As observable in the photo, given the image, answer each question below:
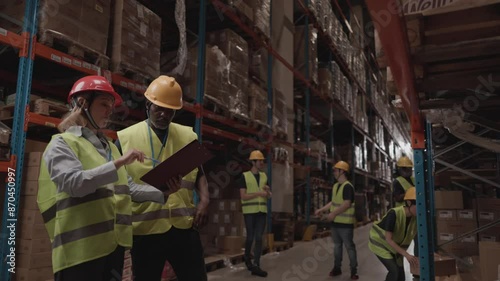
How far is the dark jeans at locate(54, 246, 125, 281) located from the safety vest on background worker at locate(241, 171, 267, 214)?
4.11 meters

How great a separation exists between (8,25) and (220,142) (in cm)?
558

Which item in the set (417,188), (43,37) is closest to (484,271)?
(417,188)

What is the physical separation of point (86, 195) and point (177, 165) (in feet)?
1.68

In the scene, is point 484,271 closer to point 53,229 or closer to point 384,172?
point 53,229

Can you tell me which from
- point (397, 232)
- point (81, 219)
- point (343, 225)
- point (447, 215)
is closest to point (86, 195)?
point (81, 219)

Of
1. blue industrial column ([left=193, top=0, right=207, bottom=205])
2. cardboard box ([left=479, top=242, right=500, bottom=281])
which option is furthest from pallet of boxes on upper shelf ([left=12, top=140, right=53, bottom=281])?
cardboard box ([left=479, top=242, right=500, bottom=281])

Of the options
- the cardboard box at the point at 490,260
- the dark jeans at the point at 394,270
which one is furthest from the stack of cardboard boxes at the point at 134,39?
the cardboard box at the point at 490,260

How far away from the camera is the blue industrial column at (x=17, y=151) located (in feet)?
10.5

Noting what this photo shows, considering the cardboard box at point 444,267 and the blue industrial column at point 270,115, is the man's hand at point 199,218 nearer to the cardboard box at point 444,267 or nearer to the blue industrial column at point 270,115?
the cardboard box at point 444,267

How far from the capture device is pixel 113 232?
202cm

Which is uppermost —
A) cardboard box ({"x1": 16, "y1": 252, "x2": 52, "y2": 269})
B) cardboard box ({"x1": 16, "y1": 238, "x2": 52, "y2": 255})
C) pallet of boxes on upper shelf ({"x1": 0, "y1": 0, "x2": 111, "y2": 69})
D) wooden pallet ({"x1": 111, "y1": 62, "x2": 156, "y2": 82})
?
pallet of boxes on upper shelf ({"x1": 0, "y1": 0, "x2": 111, "y2": 69})

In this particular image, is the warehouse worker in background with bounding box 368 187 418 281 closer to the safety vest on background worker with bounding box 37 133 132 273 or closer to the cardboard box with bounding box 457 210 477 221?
the cardboard box with bounding box 457 210 477 221

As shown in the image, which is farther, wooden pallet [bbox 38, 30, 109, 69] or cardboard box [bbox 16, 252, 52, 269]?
wooden pallet [bbox 38, 30, 109, 69]

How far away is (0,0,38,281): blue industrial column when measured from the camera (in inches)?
126
